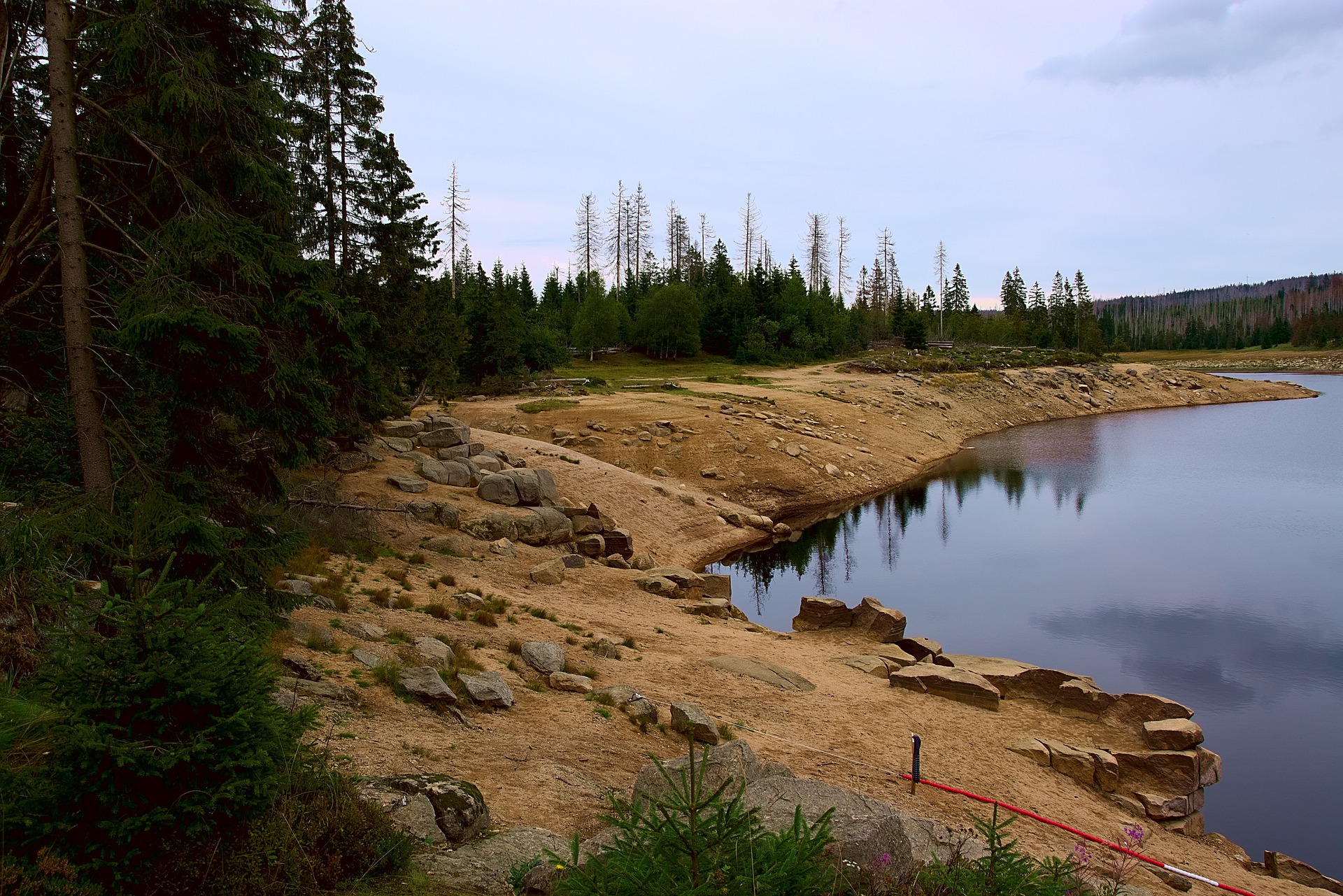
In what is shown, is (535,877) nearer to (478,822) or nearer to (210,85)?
(478,822)

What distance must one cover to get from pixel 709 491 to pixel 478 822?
25957mm

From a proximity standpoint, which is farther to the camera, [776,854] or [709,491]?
[709,491]

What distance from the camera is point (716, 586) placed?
809 inches

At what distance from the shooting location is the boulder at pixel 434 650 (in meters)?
10.8

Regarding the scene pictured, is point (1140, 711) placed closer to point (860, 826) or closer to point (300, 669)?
point (860, 826)

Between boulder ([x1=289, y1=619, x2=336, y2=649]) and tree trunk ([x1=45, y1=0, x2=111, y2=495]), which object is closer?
tree trunk ([x1=45, y1=0, x2=111, y2=495])

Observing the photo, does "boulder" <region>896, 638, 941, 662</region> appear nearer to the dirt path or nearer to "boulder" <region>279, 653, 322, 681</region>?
the dirt path

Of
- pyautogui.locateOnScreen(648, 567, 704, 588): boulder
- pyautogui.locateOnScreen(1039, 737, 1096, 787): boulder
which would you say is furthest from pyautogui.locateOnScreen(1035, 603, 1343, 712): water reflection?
pyautogui.locateOnScreen(648, 567, 704, 588): boulder

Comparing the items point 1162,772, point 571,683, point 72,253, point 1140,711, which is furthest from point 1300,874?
point 72,253

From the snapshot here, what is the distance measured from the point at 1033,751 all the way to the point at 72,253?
14.1 m

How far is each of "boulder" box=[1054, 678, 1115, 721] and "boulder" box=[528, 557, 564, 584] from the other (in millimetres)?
10386

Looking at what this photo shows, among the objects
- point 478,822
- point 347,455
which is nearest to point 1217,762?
point 478,822

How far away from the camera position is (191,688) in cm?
407

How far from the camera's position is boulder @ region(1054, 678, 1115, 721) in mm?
13367
